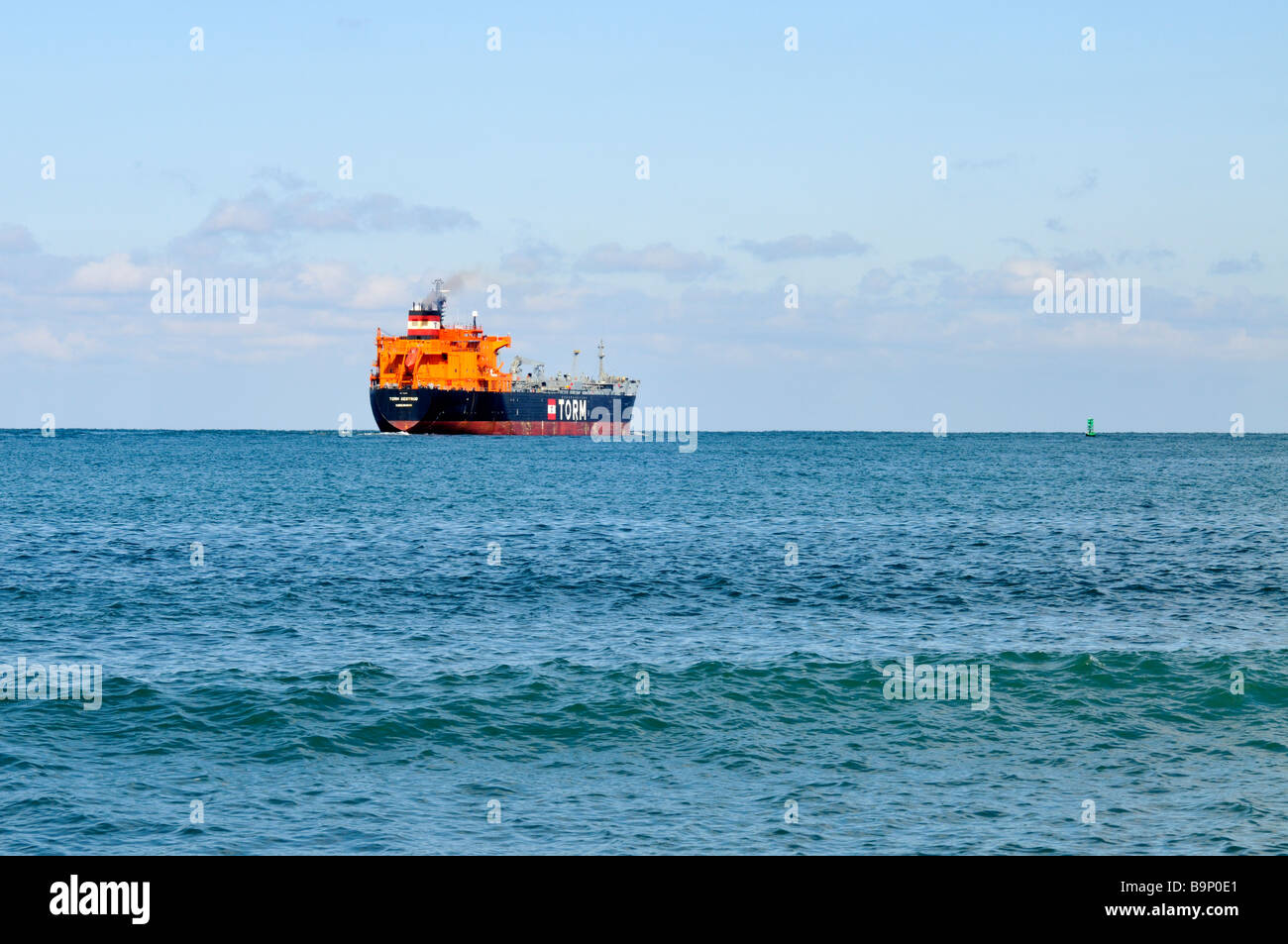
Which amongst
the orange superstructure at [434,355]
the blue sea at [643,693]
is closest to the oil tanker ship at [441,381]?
the orange superstructure at [434,355]

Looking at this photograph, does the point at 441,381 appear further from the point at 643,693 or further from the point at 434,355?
the point at 643,693

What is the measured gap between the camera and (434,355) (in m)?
162

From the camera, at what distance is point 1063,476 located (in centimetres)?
11144

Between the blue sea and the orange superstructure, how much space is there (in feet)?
361

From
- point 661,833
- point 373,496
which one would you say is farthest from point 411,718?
point 373,496

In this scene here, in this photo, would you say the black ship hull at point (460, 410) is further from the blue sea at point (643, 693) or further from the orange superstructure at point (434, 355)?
the blue sea at point (643, 693)

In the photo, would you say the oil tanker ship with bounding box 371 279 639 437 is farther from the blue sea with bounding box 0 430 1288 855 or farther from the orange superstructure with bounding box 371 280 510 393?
the blue sea with bounding box 0 430 1288 855

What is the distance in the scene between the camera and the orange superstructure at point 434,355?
533 feet

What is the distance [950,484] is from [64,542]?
71.7m

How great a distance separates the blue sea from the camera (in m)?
15.4

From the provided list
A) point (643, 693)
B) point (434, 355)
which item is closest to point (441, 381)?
point (434, 355)

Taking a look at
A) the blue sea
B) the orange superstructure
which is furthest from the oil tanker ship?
the blue sea
